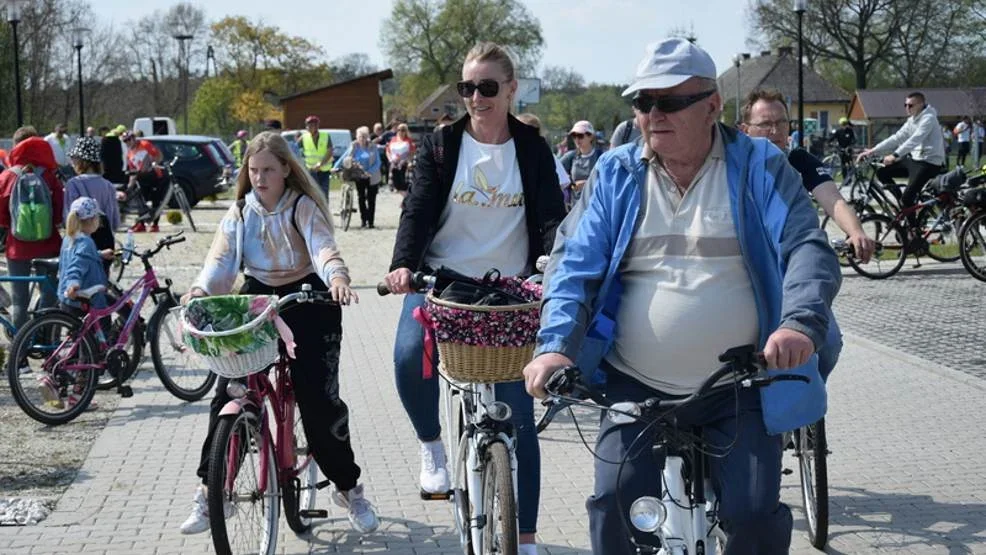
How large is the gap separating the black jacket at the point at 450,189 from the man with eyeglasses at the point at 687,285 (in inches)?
60.8

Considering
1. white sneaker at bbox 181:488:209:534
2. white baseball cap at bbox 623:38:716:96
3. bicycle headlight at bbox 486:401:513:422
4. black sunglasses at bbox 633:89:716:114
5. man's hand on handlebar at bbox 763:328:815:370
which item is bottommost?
white sneaker at bbox 181:488:209:534

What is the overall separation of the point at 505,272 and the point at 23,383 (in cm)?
435

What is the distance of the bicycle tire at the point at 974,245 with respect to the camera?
14422mm

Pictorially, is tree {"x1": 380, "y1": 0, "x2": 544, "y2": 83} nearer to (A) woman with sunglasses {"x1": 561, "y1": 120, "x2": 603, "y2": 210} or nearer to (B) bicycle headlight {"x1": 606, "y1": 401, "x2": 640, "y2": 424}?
(A) woman with sunglasses {"x1": 561, "y1": 120, "x2": 603, "y2": 210}

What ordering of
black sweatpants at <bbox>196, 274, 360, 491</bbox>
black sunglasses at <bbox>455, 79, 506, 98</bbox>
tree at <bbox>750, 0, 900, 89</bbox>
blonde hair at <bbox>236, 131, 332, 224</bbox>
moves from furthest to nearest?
tree at <bbox>750, 0, 900, 89</bbox> < blonde hair at <bbox>236, 131, 332, 224</bbox> < black sweatpants at <bbox>196, 274, 360, 491</bbox> < black sunglasses at <bbox>455, 79, 506, 98</bbox>

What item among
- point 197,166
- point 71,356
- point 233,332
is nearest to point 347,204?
point 197,166

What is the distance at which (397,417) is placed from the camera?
8.53 meters

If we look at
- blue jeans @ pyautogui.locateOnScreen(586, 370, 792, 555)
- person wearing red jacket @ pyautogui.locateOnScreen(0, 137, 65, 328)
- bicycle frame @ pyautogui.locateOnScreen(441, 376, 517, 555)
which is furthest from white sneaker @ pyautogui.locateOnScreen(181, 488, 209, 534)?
person wearing red jacket @ pyautogui.locateOnScreen(0, 137, 65, 328)

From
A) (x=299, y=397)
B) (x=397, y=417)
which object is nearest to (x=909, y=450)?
(x=397, y=417)

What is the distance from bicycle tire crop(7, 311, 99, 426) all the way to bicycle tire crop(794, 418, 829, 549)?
4.75m

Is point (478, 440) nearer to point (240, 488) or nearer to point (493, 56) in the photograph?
point (240, 488)

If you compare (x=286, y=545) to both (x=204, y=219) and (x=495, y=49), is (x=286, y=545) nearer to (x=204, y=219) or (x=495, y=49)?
(x=495, y=49)

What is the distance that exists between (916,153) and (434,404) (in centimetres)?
1209

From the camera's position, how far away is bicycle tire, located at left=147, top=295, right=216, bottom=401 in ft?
29.7
